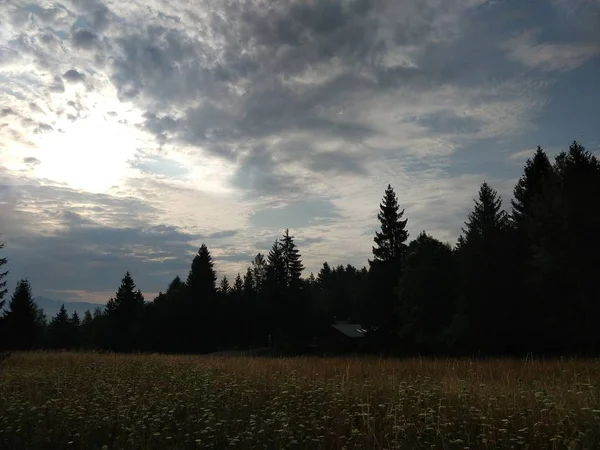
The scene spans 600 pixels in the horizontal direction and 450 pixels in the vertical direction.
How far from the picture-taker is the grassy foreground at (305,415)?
5812 mm

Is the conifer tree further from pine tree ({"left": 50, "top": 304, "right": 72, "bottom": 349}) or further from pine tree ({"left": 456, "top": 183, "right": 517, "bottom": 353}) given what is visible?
pine tree ({"left": 50, "top": 304, "right": 72, "bottom": 349})

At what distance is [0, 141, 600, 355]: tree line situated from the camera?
3056 cm

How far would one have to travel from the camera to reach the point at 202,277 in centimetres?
7338

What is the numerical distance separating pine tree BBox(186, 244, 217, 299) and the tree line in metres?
0.17

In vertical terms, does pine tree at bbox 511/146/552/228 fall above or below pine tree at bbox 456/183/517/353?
above

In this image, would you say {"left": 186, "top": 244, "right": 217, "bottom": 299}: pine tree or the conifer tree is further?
{"left": 186, "top": 244, "right": 217, "bottom": 299}: pine tree

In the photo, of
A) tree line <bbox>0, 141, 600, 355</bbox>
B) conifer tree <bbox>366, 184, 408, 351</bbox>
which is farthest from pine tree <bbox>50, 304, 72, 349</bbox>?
conifer tree <bbox>366, 184, 408, 351</bbox>

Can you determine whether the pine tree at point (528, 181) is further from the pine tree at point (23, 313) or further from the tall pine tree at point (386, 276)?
the pine tree at point (23, 313)

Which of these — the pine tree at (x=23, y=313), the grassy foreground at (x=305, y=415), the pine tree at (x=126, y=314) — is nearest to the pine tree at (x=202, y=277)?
the pine tree at (x=126, y=314)

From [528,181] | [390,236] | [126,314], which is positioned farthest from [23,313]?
[528,181]

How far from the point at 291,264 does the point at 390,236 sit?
77.0 feet

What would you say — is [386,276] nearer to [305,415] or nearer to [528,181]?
[528,181]

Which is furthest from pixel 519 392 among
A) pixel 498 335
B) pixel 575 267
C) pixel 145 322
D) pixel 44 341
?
pixel 44 341

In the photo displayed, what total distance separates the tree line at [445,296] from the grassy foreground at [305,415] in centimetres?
837
